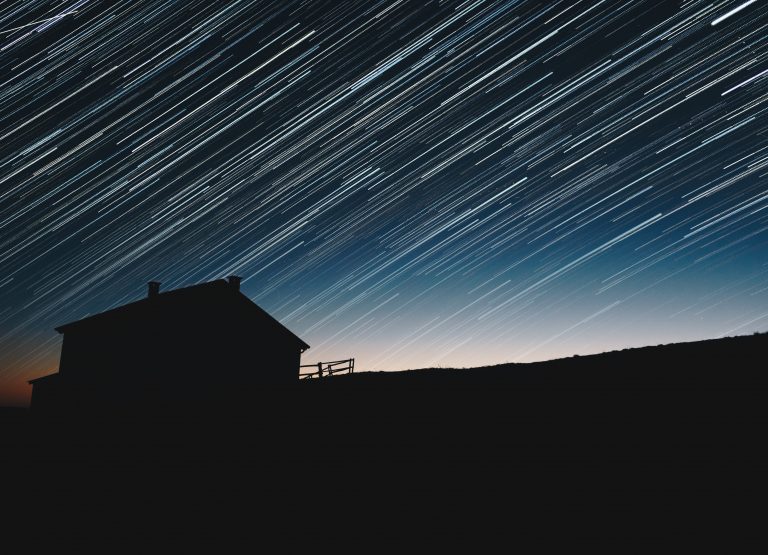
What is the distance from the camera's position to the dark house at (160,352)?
2047cm

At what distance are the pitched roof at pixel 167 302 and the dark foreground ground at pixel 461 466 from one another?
14002 millimetres

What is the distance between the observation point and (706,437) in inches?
135

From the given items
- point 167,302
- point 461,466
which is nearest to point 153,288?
point 167,302

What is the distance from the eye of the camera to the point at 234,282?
23.2 metres

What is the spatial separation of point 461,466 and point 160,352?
20226mm

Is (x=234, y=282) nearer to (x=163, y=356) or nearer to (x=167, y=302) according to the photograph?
(x=167, y=302)

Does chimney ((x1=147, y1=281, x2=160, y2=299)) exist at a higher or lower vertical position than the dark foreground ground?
higher

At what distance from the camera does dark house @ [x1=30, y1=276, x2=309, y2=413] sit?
2047 cm

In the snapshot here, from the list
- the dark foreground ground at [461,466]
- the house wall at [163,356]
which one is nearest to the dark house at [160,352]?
the house wall at [163,356]

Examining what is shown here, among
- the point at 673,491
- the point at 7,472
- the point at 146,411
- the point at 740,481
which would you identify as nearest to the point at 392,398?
the point at 673,491

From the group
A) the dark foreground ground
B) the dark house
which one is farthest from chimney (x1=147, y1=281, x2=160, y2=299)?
the dark foreground ground

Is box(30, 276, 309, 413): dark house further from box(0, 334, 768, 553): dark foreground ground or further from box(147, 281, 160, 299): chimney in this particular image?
box(0, 334, 768, 553): dark foreground ground

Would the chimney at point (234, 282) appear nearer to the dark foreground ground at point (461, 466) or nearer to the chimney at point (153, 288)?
the chimney at point (153, 288)

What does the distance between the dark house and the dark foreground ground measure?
13.0 metres
